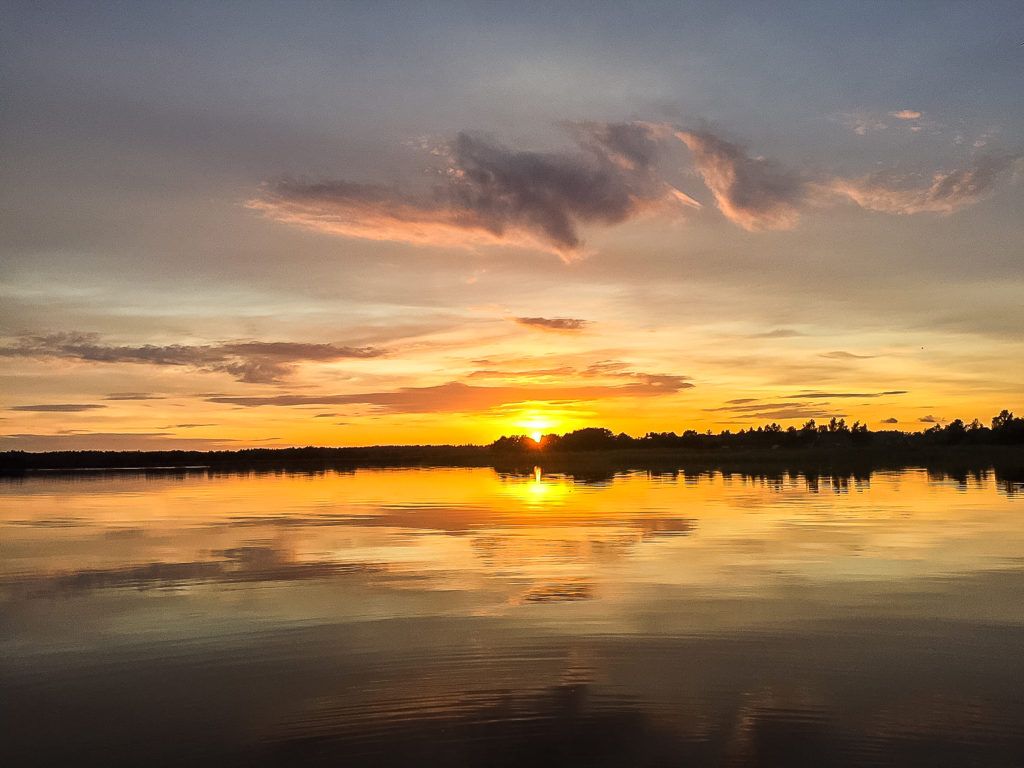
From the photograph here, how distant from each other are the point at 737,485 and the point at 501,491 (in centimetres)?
1906

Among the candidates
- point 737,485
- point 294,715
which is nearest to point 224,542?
point 294,715

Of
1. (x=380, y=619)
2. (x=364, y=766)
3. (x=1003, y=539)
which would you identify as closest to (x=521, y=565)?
(x=380, y=619)

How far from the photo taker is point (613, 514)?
141 ft

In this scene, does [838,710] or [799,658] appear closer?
[838,710]

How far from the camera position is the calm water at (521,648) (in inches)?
443

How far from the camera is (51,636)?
1758 cm

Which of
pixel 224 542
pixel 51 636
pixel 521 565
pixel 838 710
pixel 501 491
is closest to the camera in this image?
pixel 838 710

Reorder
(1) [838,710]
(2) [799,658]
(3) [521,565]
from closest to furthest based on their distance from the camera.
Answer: (1) [838,710], (2) [799,658], (3) [521,565]

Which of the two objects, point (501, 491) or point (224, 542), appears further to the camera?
point (501, 491)

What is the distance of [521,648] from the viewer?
15859 millimetres

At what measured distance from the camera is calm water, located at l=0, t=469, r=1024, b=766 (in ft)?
36.9

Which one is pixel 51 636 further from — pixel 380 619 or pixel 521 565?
pixel 521 565

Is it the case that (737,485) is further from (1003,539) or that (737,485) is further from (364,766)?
(364,766)

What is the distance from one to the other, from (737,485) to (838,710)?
57.4 m
